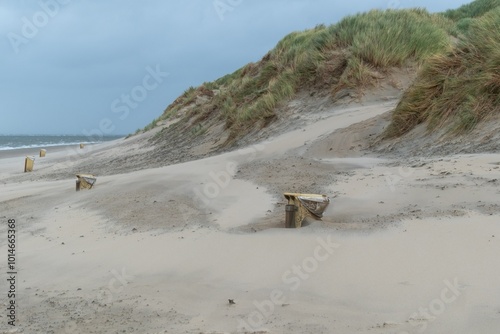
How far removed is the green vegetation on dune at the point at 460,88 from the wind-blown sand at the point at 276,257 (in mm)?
1175

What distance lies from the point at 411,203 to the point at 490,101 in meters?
3.08

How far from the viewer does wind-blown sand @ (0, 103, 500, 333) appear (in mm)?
3234

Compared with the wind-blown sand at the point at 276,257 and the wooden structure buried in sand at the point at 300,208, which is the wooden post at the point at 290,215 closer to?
the wooden structure buried in sand at the point at 300,208

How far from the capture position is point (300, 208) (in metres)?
4.61

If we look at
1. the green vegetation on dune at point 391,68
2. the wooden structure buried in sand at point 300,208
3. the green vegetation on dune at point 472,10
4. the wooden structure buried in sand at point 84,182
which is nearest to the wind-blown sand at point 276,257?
the wooden structure buried in sand at point 300,208

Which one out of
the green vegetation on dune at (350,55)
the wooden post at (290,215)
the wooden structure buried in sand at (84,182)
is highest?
the green vegetation on dune at (350,55)

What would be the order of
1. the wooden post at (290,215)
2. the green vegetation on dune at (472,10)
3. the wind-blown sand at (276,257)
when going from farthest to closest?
the green vegetation on dune at (472,10) < the wooden post at (290,215) < the wind-blown sand at (276,257)

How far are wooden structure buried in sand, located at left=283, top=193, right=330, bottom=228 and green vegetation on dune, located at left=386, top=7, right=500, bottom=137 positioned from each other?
3296 millimetres

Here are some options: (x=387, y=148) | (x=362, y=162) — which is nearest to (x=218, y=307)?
(x=362, y=162)

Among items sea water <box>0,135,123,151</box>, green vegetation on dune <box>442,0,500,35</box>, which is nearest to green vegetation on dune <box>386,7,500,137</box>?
green vegetation on dune <box>442,0,500,35</box>

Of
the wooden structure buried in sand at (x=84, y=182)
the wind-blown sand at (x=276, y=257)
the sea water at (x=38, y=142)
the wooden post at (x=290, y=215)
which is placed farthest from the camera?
the sea water at (x=38, y=142)

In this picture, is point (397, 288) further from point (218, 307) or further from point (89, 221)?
point (89, 221)

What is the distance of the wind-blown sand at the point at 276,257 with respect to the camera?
323 cm

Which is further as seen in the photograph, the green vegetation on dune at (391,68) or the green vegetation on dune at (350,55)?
the green vegetation on dune at (350,55)
